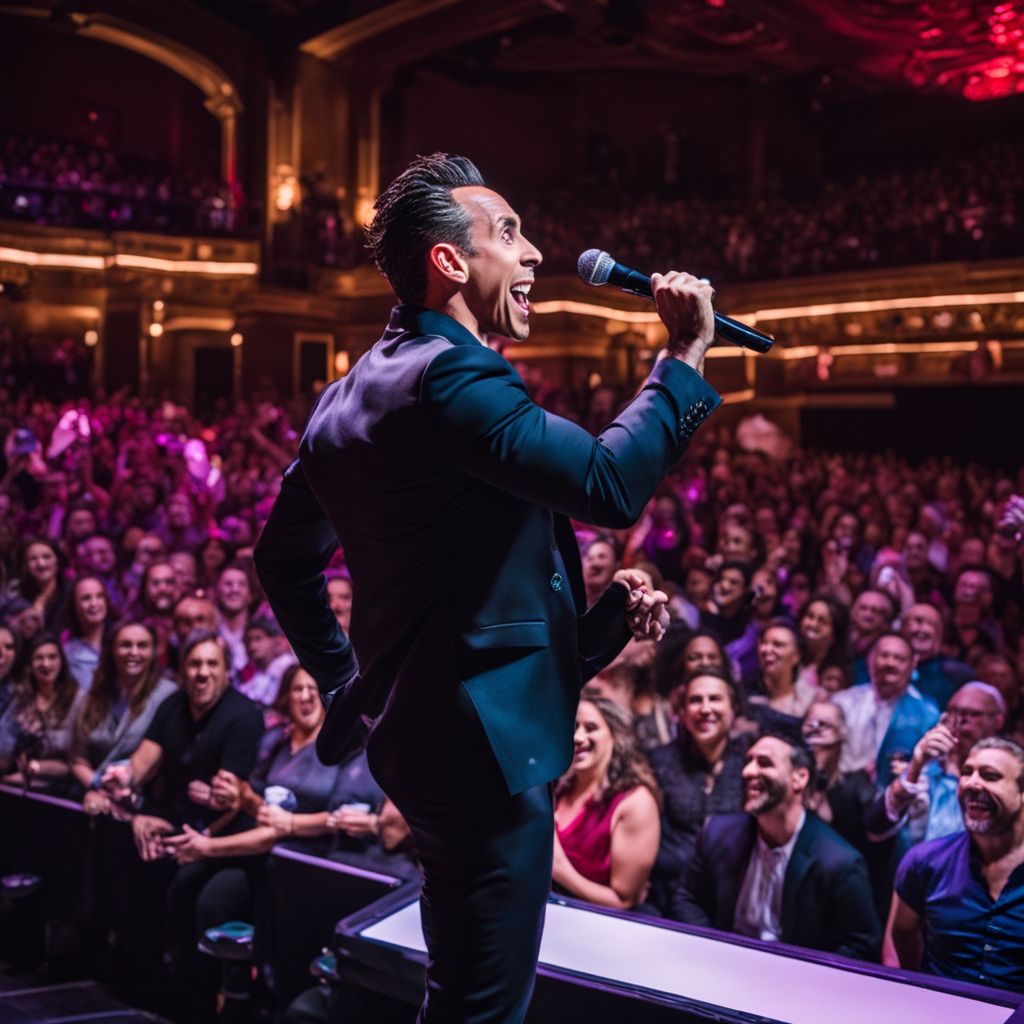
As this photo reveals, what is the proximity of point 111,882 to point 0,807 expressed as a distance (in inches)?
19.5

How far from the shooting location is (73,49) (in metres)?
19.0

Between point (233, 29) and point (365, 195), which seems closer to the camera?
point (233, 29)

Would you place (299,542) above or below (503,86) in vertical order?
below

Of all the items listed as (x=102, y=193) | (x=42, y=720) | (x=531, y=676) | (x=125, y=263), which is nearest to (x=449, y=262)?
(x=531, y=676)

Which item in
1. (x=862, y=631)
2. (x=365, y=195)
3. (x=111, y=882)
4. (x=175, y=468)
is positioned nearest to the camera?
(x=111, y=882)

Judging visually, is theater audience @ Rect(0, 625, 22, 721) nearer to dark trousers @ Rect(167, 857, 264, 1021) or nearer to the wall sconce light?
dark trousers @ Rect(167, 857, 264, 1021)

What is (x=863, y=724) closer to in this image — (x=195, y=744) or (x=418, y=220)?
(x=195, y=744)

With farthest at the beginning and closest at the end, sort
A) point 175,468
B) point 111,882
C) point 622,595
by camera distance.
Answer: point 175,468, point 111,882, point 622,595

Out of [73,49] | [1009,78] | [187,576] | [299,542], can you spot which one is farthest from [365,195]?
[299,542]

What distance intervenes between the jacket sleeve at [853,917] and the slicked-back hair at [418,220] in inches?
80.4

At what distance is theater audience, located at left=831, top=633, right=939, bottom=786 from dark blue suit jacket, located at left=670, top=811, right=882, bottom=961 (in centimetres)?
87

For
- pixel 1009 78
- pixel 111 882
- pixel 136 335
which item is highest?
pixel 1009 78

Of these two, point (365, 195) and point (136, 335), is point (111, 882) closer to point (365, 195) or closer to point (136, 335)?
point (136, 335)

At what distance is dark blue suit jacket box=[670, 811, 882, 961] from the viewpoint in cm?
271
